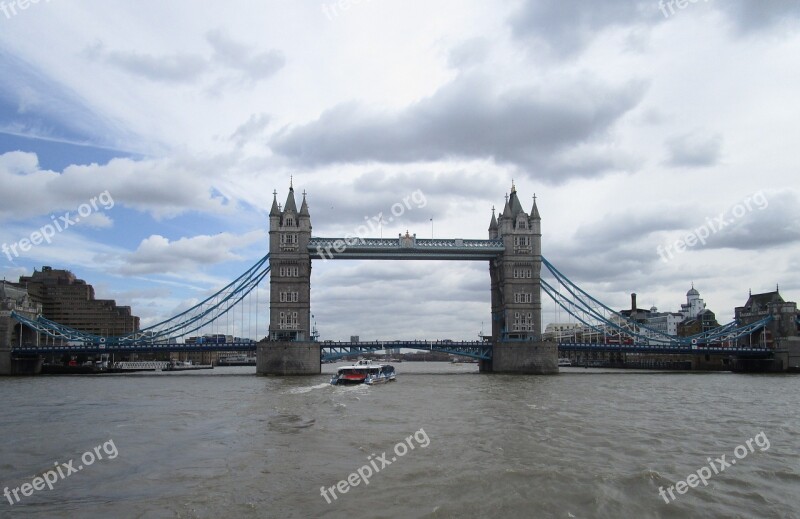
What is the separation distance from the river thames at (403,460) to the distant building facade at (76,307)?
485ft

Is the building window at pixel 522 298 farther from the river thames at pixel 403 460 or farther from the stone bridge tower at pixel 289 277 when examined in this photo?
the river thames at pixel 403 460

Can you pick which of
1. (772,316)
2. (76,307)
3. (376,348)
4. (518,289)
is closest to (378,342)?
(376,348)

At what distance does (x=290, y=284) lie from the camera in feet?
241

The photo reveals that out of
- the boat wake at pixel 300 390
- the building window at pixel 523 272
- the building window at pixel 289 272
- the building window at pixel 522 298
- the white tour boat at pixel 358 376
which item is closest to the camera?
the boat wake at pixel 300 390

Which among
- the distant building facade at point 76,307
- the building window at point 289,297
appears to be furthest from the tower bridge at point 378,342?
the distant building facade at point 76,307

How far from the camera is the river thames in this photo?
15.1 metres

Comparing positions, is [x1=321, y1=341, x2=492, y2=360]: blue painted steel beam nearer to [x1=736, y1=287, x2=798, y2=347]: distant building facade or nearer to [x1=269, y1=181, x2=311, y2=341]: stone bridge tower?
[x1=269, y1=181, x2=311, y2=341]: stone bridge tower

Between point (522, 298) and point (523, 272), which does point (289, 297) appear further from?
point (523, 272)
